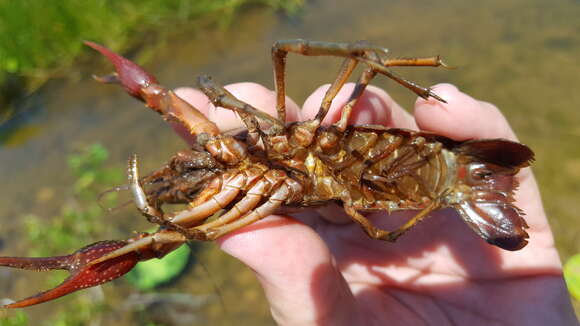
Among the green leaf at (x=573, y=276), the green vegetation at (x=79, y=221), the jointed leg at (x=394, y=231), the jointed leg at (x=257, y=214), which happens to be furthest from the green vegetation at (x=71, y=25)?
the jointed leg at (x=394, y=231)

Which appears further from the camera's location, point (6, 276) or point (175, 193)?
point (6, 276)

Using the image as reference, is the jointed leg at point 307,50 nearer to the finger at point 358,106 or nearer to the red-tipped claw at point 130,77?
the finger at point 358,106

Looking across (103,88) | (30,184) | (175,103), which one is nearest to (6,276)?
(30,184)

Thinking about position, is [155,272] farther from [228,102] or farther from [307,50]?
[307,50]

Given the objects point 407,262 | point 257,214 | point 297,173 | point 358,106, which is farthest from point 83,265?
point 407,262

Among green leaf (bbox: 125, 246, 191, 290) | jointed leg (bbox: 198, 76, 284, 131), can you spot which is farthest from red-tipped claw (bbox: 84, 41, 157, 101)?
green leaf (bbox: 125, 246, 191, 290)

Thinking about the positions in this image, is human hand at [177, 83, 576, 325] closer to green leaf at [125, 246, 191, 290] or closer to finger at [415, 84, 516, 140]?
finger at [415, 84, 516, 140]

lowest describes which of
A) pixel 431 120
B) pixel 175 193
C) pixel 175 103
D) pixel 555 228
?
pixel 555 228

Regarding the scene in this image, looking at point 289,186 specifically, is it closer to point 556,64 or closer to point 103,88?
point 556,64
